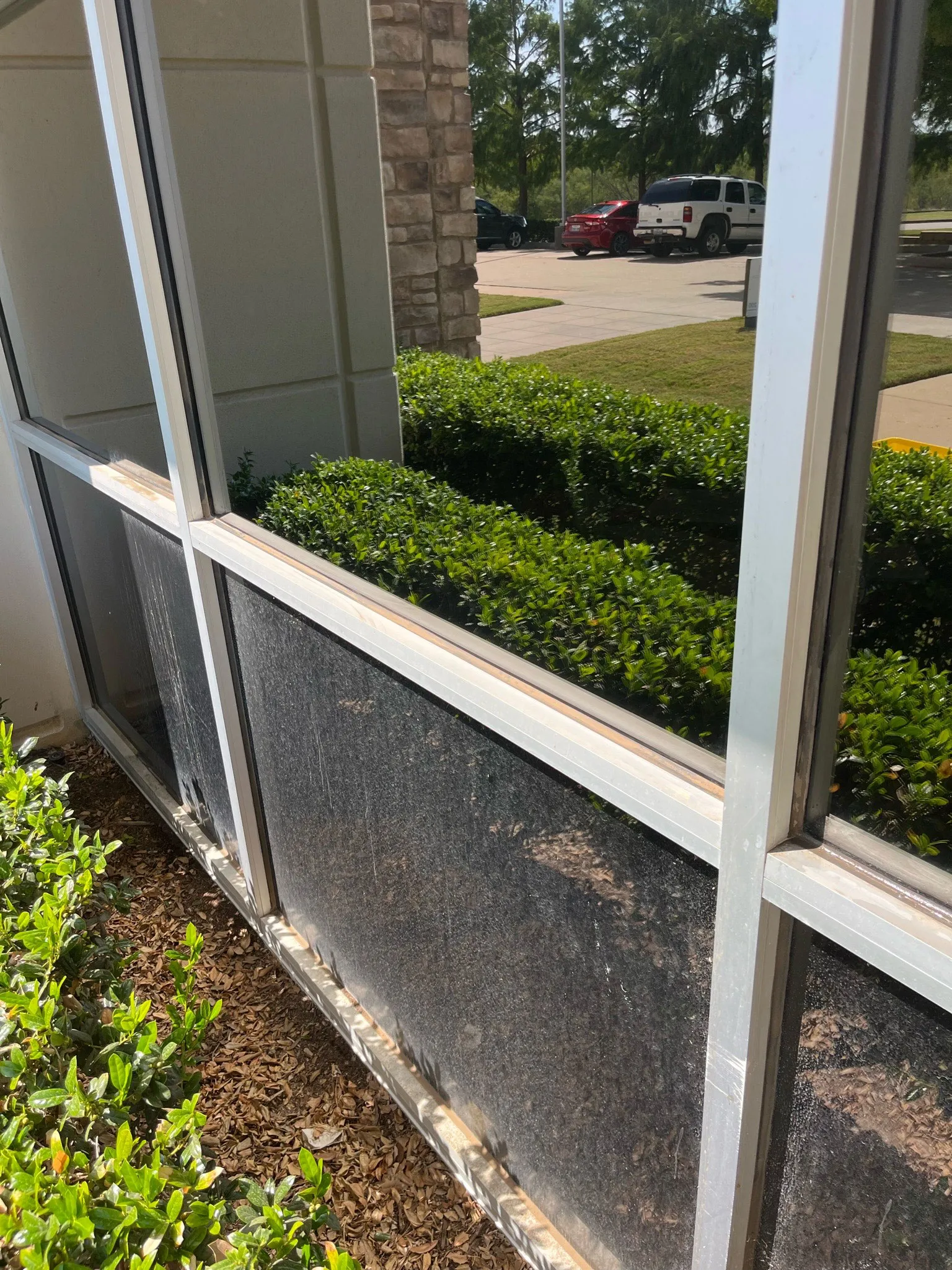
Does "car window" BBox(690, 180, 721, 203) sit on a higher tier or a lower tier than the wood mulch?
higher

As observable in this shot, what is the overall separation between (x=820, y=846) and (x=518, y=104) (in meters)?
1.64

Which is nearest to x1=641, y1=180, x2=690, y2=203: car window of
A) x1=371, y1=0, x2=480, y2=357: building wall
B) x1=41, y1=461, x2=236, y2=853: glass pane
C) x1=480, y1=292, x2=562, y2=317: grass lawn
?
x1=480, y1=292, x2=562, y2=317: grass lawn

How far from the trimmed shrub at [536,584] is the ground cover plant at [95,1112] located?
842 mm

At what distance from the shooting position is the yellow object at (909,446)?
3.31 feet

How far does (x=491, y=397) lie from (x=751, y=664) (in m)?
2.81

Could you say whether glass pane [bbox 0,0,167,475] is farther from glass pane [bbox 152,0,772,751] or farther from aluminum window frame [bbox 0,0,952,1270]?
aluminum window frame [bbox 0,0,952,1270]

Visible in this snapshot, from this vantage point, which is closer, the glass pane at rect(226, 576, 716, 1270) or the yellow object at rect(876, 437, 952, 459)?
the yellow object at rect(876, 437, 952, 459)

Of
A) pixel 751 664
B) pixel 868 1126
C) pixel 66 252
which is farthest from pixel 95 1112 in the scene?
pixel 66 252

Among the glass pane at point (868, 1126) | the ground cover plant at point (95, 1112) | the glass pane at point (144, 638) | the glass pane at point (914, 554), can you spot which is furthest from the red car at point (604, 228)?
the ground cover plant at point (95, 1112)

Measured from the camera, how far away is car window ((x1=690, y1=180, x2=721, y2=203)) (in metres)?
1.14

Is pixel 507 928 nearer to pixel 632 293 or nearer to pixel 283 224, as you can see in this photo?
pixel 632 293

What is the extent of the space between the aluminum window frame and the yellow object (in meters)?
0.10

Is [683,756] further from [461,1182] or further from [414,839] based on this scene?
[461,1182]

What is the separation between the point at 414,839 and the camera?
1962mm
